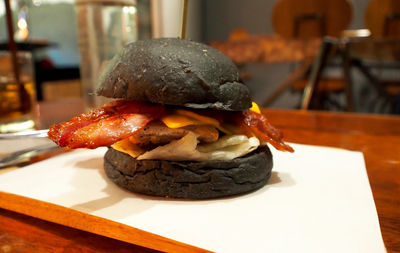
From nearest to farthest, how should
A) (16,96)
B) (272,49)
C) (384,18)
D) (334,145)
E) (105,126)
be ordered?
1. (105,126)
2. (334,145)
3. (16,96)
4. (272,49)
5. (384,18)

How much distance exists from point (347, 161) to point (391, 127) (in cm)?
99

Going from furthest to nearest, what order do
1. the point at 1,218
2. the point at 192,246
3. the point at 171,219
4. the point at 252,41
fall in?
1. the point at 252,41
2. the point at 1,218
3. the point at 171,219
4. the point at 192,246

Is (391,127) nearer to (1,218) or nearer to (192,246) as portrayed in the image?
(192,246)

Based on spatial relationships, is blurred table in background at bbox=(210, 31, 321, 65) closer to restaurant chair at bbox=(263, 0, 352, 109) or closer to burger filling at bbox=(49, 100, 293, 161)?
restaurant chair at bbox=(263, 0, 352, 109)

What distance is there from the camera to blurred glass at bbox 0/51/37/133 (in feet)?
6.07

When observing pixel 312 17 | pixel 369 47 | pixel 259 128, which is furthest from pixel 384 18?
pixel 259 128

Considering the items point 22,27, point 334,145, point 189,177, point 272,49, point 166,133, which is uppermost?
Answer: point 22,27

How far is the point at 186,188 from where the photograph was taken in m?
0.97

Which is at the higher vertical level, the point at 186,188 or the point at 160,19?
the point at 160,19

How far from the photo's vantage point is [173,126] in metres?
0.94

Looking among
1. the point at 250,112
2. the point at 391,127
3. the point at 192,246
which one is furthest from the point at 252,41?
the point at 192,246

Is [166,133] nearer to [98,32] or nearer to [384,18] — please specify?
[98,32]

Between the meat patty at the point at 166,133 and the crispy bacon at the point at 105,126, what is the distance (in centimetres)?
3

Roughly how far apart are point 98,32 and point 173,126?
1427 mm
